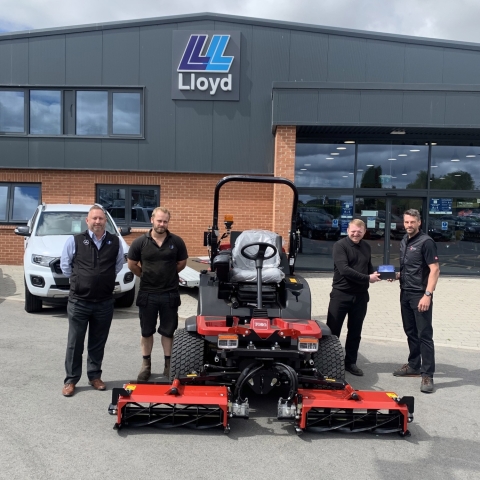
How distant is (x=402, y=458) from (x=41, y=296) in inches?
237

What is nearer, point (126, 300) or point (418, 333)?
point (418, 333)

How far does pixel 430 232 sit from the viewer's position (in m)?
12.9

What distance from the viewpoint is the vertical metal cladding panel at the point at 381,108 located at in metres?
10.7

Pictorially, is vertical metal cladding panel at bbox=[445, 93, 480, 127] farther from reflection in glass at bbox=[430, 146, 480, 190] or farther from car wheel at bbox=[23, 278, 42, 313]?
car wheel at bbox=[23, 278, 42, 313]

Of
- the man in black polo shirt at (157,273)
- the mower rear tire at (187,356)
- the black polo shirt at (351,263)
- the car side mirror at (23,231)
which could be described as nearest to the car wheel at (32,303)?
the car side mirror at (23,231)

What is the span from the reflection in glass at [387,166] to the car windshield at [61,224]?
22.2 ft

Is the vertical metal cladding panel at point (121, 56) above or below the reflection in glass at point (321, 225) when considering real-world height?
above

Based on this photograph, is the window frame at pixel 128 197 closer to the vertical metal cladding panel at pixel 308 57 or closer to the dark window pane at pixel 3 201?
the dark window pane at pixel 3 201

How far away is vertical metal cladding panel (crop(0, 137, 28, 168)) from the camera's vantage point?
12.9 m

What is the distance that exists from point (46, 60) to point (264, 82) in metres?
5.69

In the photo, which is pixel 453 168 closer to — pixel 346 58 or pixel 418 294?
pixel 346 58

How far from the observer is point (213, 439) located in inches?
150

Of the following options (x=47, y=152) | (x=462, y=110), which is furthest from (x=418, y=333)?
(x=47, y=152)

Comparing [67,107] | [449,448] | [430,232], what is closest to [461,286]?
[430,232]
